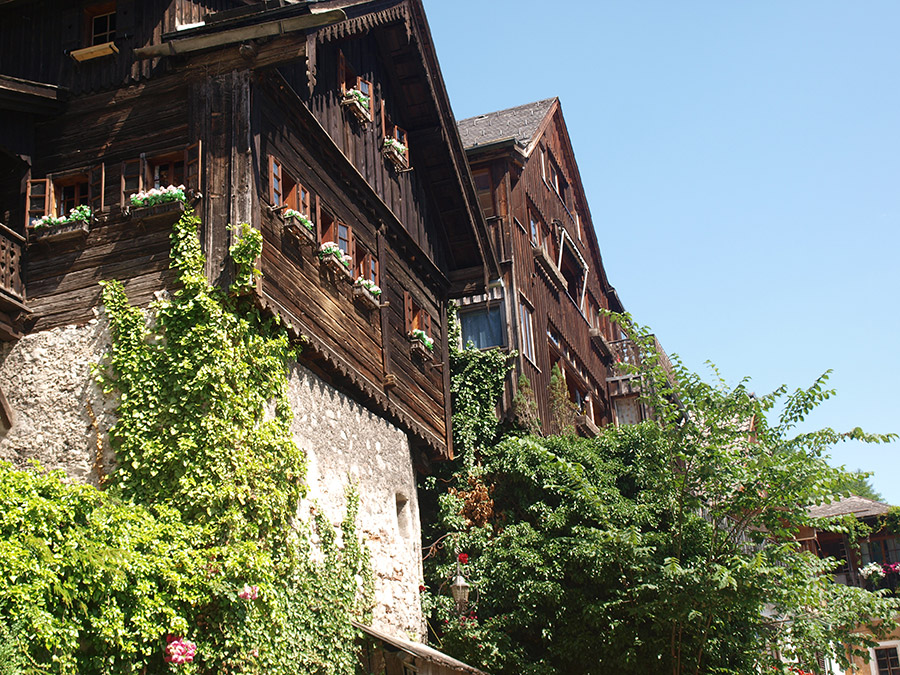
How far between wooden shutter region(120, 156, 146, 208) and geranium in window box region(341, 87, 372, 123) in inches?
158

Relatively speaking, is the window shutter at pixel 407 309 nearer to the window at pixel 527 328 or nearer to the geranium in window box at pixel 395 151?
the geranium in window box at pixel 395 151

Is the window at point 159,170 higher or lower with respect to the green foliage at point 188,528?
higher

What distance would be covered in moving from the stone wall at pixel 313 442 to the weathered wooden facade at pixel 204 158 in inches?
13.7

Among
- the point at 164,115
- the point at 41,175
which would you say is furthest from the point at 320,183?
the point at 41,175

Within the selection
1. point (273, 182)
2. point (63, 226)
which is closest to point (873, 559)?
point (273, 182)

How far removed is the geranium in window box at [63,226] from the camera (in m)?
13.1

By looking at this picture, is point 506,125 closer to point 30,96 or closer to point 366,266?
point 366,266

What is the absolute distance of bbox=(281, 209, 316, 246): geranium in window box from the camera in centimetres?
1363

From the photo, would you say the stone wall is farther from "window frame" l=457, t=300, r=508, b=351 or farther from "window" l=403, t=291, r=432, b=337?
"window frame" l=457, t=300, r=508, b=351

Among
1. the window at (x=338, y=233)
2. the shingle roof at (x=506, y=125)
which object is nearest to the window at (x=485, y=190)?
the shingle roof at (x=506, y=125)

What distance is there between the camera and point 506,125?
2800 cm

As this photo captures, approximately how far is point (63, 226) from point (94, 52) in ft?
8.43

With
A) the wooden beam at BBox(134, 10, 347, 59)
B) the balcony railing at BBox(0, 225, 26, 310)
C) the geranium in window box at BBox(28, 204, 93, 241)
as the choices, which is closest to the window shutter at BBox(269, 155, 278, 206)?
the wooden beam at BBox(134, 10, 347, 59)

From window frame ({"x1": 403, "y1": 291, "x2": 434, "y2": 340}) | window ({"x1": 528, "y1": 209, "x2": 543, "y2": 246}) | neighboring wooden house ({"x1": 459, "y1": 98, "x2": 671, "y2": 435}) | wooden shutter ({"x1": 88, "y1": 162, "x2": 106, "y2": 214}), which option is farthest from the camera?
window ({"x1": 528, "y1": 209, "x2": 543, "y2": 246})
